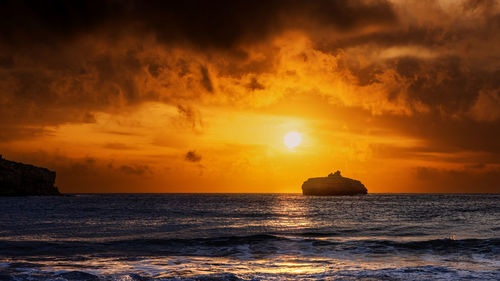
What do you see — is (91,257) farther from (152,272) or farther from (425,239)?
(425,239)

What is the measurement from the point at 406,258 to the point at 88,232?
30.8 m

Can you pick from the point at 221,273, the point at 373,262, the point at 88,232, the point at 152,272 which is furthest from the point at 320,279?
the point at 88,232

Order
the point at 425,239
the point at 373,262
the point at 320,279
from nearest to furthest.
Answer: the point at 320,279, the point at 373,262, the point at 425,239

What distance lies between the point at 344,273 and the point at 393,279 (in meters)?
2.54

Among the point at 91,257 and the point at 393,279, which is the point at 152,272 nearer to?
the point at 91,257

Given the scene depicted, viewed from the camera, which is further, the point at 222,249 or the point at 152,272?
the point at 222,249

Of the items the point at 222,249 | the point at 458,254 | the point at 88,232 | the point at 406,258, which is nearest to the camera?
the point at 406,258

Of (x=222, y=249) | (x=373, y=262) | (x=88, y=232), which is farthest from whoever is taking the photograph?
(x=88, y=232)

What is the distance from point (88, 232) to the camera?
41594 mm

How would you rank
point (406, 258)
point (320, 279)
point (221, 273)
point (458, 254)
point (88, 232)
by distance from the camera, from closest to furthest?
point (320, 279)
point (221, 273)
point (406, 258)
point (458, 254)
point (88, 232)

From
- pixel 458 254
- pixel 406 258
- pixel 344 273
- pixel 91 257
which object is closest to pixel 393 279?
pixel 344 273

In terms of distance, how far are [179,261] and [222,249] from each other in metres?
6.56

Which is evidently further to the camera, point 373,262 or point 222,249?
point 222,249

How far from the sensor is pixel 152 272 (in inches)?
816
